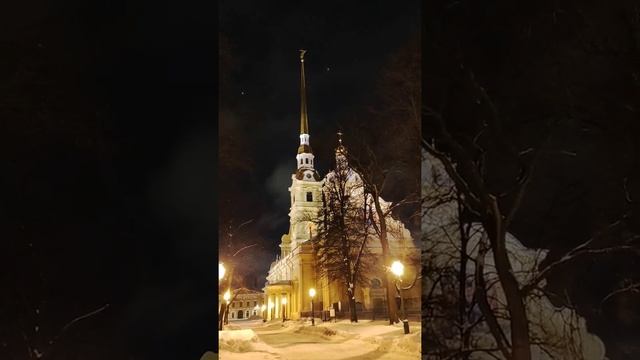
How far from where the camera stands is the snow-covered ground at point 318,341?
116 inches

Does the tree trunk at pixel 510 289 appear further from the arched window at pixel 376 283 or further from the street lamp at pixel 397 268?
the arched window at pixel 376 283

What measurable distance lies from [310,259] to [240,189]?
520 millimetres

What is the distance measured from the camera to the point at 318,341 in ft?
9.91

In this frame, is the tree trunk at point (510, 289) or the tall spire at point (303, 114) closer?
the tree trunk at point (510, 289)

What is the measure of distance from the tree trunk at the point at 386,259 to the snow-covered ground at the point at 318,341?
7cm

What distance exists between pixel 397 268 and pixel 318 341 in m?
0.56

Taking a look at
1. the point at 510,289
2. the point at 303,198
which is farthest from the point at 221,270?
the point at 510,289

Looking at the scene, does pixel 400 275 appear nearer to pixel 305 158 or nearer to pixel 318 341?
pixel 318 341

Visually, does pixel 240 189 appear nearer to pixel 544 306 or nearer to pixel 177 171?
pixel 177 171

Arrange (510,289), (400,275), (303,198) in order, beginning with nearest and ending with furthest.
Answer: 1. (510,289)
2. (400,275)
3. (303,198)

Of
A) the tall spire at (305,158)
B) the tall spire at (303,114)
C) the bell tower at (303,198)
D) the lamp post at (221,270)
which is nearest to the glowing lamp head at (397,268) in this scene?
the bell tower at (303,198)

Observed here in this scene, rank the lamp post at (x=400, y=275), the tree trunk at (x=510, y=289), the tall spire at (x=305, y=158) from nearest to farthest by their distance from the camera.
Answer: the tree trunk at (x=510, y=289) → the lamp post at (x=400, y=275) → the tall spire at (x=305, y=158)

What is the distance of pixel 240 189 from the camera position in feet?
10.0

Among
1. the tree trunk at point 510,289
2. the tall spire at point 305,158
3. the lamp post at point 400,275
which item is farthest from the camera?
the tall spire at point 305,158
